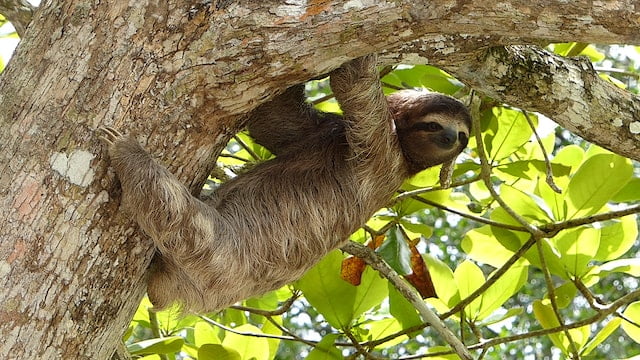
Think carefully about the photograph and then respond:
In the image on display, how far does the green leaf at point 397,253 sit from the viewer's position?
500cm

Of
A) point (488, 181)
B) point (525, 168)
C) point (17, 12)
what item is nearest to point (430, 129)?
point (488, 181)

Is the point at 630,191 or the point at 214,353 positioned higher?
the point at 630,191

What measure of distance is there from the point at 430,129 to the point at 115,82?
2250 mm

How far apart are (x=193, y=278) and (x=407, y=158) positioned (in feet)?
5.49

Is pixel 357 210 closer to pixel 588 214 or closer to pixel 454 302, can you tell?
pixel 454 302

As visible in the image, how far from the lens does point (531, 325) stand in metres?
16.1

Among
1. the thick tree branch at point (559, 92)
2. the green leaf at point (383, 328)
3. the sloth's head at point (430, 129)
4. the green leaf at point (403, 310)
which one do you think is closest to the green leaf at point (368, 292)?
the green leaf at point (403, 310)

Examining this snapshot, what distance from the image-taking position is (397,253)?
5.07 meters

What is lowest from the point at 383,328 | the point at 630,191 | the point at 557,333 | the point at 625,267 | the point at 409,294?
the point at 383,328

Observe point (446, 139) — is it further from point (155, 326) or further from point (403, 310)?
point (155, 326)

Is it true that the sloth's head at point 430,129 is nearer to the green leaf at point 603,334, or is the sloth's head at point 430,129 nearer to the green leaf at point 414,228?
the green leaf at point 414,228

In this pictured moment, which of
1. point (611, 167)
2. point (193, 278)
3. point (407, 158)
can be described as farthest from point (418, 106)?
point (193, 278)

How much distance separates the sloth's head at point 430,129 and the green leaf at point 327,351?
1206mm

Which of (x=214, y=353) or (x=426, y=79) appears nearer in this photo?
(x=214, y=353)
